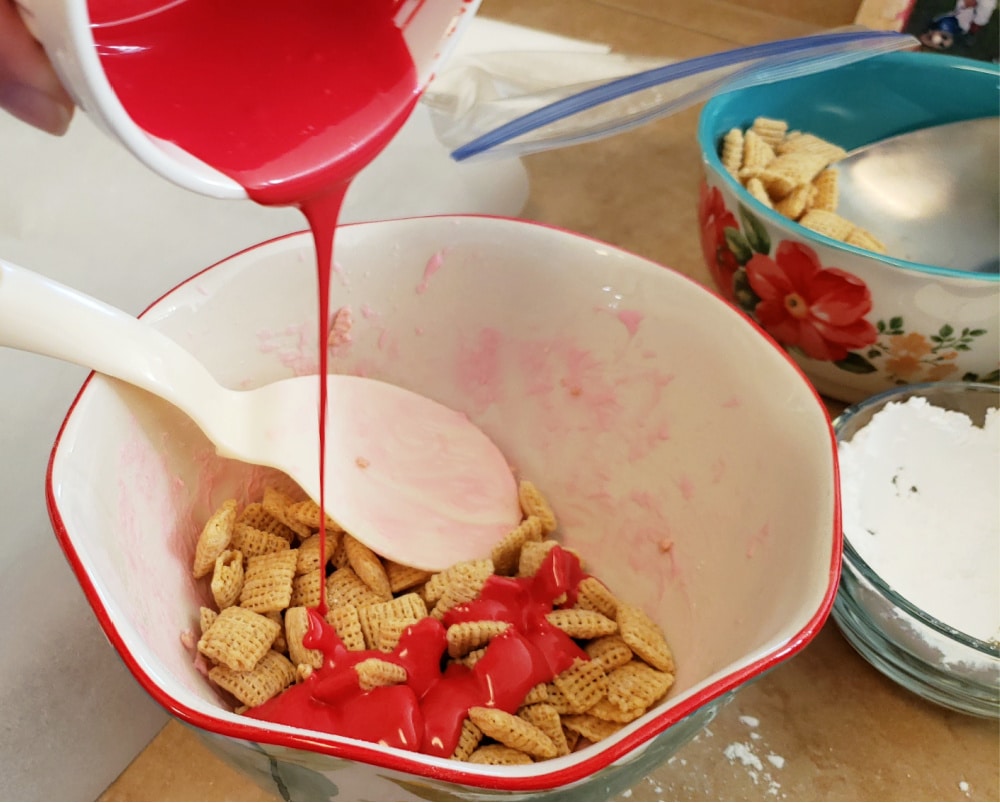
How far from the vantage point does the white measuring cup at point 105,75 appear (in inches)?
12.7

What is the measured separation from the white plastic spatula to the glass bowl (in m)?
0.27

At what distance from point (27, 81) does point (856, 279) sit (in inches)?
23.3

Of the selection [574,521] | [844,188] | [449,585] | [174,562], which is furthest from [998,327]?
[174,562]

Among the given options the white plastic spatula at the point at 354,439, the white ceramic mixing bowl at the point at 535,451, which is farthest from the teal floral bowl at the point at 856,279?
the white plastic spatula at the point at 354,439

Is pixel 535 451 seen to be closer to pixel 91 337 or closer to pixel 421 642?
pixel 421 642

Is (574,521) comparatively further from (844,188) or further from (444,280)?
(844,188)

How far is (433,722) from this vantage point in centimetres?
56

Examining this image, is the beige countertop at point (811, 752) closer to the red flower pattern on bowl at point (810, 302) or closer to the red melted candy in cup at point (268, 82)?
the red flower pattern on bowl at point (810, 302)

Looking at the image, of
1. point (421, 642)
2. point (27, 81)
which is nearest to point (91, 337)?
point (27, 81)

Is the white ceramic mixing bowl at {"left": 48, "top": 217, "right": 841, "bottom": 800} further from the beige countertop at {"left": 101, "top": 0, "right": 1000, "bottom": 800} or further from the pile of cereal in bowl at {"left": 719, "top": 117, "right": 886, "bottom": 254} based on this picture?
the pile of cereal in bowl at {"left": 719, "top": 117, "right": 886, "bottom": 254}

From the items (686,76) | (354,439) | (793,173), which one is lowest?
(354,439)

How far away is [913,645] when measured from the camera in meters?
0.59

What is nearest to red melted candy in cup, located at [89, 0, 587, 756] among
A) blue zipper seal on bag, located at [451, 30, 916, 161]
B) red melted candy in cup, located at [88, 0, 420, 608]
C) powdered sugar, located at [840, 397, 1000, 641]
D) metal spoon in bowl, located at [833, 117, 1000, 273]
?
red melted candy in cup, located at [88, 0, 420, 608]

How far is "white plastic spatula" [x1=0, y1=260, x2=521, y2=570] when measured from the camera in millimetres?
532
